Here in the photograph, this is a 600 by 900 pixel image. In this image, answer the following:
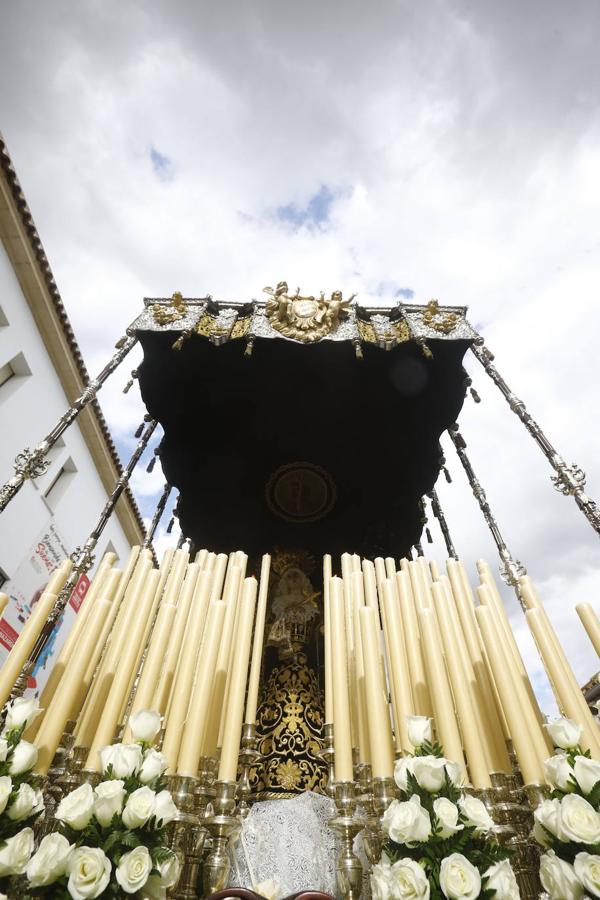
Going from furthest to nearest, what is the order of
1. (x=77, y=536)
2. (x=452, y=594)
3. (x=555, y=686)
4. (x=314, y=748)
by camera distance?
(x=77, y=536), (x=314, y=748), (x=452, y=594), (x=555, y=686)

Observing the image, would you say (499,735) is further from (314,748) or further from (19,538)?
(19,538)

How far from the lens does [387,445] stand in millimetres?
5324

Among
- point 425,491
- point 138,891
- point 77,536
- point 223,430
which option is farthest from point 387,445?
point 77,536

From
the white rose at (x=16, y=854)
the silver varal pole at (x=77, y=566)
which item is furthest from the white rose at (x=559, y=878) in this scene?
the silver varal pole at (x=77, y=566)

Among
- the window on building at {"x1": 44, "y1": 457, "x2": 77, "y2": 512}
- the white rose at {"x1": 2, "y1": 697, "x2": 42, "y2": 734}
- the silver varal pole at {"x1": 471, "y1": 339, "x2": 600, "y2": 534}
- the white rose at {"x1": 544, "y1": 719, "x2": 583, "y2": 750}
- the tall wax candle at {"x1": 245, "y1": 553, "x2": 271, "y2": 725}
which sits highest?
the window on building at {"x1": 44, "y1": 457, "x2": 77, "y2": 512}

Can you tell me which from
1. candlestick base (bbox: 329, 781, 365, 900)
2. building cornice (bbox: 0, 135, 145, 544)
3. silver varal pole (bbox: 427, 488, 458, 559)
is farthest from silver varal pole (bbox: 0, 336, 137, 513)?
building cornice (bbox: 0, 135, 145, 544)

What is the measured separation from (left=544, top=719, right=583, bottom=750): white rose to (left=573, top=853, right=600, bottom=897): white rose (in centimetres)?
33

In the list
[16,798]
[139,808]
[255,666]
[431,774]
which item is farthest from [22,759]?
[431,774]

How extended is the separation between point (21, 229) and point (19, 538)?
22.2 feet

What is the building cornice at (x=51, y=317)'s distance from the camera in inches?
343

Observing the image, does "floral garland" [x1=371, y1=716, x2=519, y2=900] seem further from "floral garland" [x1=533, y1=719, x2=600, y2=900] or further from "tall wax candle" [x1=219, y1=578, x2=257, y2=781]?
"tall wax candle" [x1=219, y1=578, x2=257, y2=781]

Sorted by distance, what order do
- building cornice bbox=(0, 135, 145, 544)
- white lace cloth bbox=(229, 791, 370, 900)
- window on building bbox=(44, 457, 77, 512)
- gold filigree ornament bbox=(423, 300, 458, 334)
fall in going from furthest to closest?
window on building bbox=(44, 457, 77, 512) < building cornice bbox=(0, 135, 145, 544) < gold filigree ornament bbox=(423, 300, 458, 334) < white lace cloth bbox=(229, 791, 370, 900)

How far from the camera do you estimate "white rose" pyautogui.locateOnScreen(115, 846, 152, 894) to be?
1.28 meters

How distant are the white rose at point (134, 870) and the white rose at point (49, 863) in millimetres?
175
